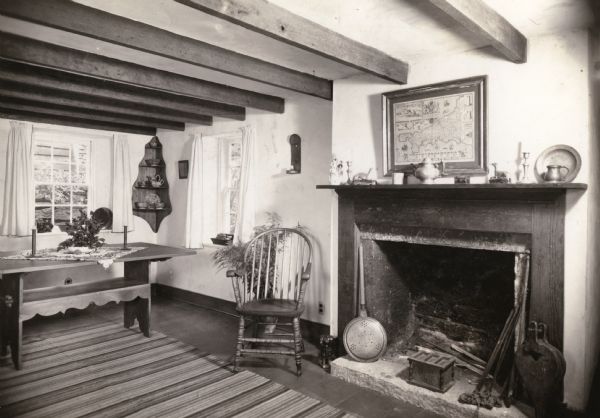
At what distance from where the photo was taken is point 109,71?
11.1 feet

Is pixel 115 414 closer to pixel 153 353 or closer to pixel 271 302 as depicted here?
pixel 153 353

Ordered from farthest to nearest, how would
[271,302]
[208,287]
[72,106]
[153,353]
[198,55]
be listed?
[208,287] → [72,106] → [153,353] → [271,302] → [198,55]

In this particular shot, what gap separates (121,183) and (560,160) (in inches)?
201

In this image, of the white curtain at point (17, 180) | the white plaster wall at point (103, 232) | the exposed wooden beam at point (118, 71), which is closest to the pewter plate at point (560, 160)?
A: the exposed wooden beam at point (118, 71)

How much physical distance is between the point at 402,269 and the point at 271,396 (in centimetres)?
154

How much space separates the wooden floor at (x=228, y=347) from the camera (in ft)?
9.55

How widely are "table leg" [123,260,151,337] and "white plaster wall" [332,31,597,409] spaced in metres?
3.22

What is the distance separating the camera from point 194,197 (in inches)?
214

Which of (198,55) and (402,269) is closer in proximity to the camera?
(198,55)

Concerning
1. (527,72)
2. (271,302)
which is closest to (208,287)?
(271,302)

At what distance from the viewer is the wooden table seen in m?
3.47

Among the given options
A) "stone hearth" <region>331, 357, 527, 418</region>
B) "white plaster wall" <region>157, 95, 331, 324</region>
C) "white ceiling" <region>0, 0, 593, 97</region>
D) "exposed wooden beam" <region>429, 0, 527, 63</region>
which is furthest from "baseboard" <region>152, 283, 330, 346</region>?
"exposed wooden beam" <region>429, 0, 527, 63</region>

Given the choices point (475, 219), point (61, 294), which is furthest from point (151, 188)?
point (475, 219)

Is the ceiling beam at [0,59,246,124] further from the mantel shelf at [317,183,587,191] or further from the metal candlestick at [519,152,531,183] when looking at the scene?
the metal candlestick at [519,152,531,183]
